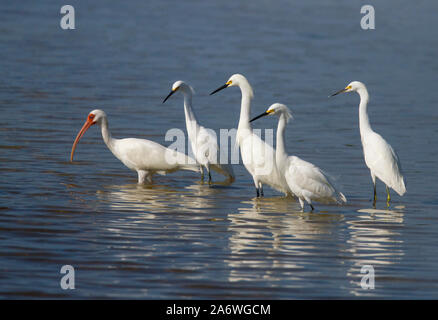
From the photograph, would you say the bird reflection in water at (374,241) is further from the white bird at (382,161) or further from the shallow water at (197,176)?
the white bird at (382,161)

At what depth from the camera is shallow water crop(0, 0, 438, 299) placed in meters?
7.89

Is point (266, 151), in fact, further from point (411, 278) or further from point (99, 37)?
point (99, 37)

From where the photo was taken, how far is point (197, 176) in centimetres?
1309

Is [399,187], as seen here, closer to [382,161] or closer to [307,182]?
[382,161]

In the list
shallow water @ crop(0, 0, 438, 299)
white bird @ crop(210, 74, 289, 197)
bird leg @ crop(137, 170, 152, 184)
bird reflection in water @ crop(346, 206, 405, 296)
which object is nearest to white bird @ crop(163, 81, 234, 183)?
shallow water @ crop(0, 0, 438, 299)

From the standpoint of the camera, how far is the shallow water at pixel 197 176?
789 centimetres

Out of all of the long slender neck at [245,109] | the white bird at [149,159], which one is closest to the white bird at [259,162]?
the long slender neck at [245,109]

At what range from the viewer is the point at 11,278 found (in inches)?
296

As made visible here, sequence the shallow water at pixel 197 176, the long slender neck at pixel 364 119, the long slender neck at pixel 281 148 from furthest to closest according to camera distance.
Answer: the long slender neck at pixel 364 119
the long slender neck at pixel 281 148
the shallow water at pixel 197 176

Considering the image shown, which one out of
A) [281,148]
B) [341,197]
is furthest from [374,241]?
Answer: [281,148]

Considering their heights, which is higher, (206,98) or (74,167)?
(206,98)

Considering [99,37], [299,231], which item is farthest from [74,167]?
[99,37]
